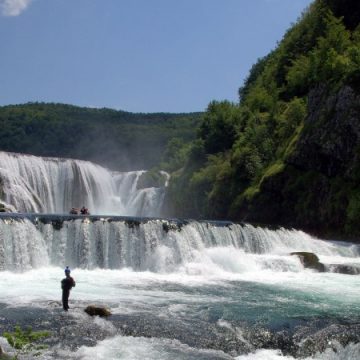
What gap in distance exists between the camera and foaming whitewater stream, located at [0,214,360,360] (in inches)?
484

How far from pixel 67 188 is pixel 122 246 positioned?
32111 mm

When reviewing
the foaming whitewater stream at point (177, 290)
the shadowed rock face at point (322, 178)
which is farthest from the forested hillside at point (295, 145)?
the foaming whitewater stream at point (177, 290)

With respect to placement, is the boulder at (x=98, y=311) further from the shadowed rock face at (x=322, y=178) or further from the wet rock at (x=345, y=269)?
the shadowed rock face at (x=322, y=178)

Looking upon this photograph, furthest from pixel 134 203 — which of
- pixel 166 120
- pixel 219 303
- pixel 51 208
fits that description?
pixel 166 120

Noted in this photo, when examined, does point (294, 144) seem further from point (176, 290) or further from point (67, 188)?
point (67, 188)

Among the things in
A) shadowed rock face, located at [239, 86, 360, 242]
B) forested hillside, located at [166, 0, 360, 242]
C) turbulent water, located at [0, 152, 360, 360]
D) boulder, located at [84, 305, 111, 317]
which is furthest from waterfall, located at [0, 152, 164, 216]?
boulder, located at [84, 305, 111, 317]

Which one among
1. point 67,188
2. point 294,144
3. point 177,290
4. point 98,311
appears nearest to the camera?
point 98,311

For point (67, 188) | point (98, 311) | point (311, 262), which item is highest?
point (67, 188)

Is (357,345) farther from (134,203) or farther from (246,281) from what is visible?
(134,203)

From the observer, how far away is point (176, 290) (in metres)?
19.7

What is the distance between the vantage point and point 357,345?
1205 centimetres

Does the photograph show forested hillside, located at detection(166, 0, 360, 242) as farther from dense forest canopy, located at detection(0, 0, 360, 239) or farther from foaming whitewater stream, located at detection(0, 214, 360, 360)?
foaming whitewater stream, located at detection(0, 214, 360, 360)

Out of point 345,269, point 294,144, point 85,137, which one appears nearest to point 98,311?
point 345,269

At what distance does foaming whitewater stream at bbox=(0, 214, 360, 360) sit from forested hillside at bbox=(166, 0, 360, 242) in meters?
5.33
